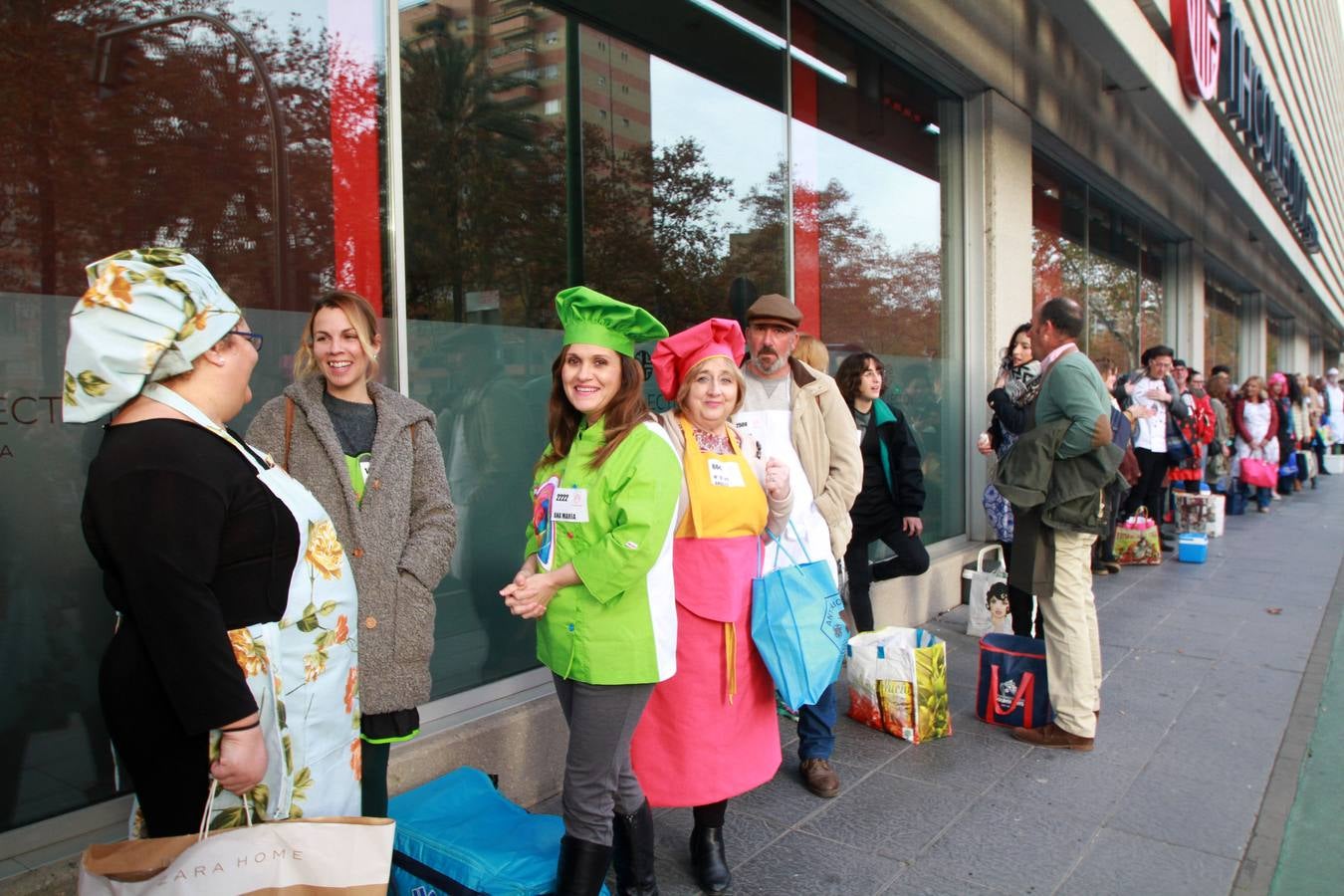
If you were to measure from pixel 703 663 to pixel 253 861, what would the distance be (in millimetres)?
1558

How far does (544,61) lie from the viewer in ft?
14.6

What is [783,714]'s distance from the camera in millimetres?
4797

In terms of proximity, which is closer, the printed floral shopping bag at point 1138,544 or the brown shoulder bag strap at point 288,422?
the brown shoulder bag strap at point 288,422

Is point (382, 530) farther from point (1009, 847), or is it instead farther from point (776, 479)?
point (1009, 847)

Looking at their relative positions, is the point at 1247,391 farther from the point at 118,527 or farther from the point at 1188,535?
the point at 118,527

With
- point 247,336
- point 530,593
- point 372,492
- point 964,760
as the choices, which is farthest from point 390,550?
point 964,760

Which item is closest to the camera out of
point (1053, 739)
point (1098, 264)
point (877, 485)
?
point (1053, 739)

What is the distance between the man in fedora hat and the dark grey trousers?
3.99 ft

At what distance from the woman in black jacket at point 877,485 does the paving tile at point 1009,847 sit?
5.02 ft

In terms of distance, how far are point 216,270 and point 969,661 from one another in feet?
15.1

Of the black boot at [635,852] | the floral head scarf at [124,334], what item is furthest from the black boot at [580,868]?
the floral head scarf at [124,334]

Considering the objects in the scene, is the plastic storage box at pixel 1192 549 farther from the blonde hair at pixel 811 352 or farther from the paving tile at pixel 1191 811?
the blonde hair at pixel 811 352

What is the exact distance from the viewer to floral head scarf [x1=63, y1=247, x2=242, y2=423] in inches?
73.0

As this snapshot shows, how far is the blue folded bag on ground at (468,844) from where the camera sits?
2627 mm
